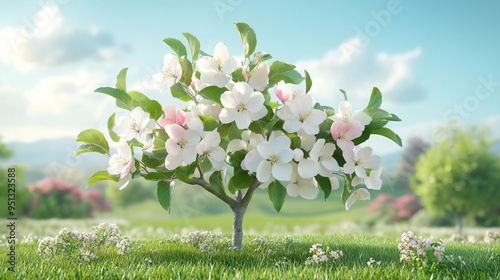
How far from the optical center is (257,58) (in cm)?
447

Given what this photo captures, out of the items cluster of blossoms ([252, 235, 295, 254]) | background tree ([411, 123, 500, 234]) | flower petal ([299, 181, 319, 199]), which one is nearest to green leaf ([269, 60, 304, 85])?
flower petal ([299, 181, 319, 199])

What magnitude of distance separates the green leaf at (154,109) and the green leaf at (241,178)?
0.85m

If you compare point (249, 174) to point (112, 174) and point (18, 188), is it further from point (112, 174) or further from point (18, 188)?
point (18, 188)

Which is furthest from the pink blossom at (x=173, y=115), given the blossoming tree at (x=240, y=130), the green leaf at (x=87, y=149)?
the green leaf at (x=87, y=149)

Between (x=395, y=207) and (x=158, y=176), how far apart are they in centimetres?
2121

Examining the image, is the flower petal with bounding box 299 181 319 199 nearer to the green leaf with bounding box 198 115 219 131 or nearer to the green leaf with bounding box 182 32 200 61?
the green leaf with bounding box 198 115 219 131

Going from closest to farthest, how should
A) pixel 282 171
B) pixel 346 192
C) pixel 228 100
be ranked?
1. pixel 282 171
2. pixel 228 100
3. pixel 346 192

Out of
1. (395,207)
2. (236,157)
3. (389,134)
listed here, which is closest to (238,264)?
(236,157)

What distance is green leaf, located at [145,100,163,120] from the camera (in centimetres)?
430

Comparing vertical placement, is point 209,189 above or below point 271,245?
above

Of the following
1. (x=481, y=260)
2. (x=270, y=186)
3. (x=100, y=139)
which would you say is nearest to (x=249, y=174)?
(x=270, y=186)

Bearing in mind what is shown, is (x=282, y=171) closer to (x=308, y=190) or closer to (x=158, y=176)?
(x=308, y=190)

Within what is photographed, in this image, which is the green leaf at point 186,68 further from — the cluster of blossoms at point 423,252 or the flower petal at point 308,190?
the cluster of blossoms at point 423,252

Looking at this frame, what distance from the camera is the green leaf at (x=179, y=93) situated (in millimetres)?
4562
